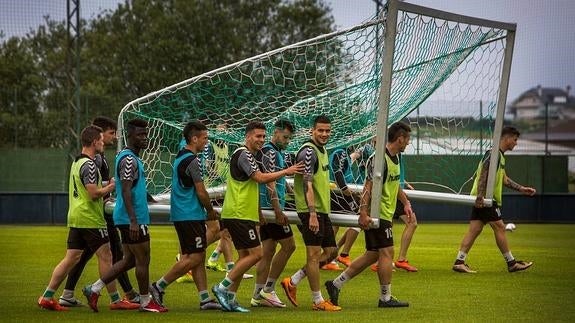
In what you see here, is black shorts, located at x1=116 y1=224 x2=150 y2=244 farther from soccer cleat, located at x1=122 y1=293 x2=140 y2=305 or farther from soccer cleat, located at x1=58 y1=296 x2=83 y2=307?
soccer cleat, located at x1=58 y1=296 x2=83 y2=307

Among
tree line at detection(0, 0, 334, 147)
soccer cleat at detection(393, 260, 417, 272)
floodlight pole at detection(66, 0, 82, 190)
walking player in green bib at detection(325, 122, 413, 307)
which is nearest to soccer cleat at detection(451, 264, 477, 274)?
soccer cleat at detection(393, 260, 417, 272)

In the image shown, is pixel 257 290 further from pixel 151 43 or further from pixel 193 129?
pixel 151 43

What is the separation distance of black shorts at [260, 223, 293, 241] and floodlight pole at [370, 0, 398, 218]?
1.16 meters

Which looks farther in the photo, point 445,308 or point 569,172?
point 569,172

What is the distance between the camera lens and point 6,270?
686 inches

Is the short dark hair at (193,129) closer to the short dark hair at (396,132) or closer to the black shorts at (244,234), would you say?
the black shorts at (244,234)

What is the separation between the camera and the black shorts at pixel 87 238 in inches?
513

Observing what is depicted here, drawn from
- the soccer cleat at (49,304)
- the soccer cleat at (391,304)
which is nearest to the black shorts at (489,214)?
the soccer cleat at (391,304)

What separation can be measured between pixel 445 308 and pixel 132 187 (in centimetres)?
349

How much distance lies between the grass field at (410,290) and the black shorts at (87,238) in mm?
672

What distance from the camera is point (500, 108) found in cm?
1598

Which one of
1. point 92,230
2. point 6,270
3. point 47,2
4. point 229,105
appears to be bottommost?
point 6,270

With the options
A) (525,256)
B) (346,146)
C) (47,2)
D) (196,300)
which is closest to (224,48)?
(47,2)

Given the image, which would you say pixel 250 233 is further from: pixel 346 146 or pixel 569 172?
pixel 569 172
